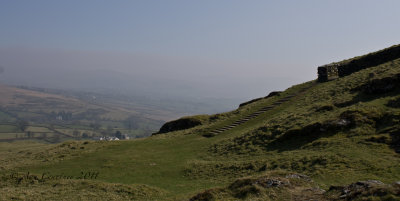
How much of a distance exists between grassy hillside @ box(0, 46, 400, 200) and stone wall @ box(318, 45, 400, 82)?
292 inches

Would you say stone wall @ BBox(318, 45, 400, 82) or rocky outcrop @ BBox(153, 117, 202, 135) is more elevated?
stone wall @ BBox(318, 45, 400, 82)

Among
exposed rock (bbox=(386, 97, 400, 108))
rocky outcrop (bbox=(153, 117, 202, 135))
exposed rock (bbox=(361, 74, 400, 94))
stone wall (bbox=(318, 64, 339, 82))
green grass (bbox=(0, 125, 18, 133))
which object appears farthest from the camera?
green grass (bbox=(0, 125, 18, 133))

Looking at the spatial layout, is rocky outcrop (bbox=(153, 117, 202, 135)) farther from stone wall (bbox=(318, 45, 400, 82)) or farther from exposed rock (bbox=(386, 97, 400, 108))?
exposed rock (bbox=(386, 97, 400, 108))

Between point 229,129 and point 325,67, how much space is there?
822 inches

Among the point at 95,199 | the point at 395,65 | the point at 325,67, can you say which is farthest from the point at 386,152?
the point at 325,67

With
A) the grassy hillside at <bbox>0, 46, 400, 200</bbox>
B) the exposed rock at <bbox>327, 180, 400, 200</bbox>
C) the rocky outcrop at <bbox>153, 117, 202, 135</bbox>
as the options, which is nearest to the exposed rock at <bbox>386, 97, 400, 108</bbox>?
the grassy hillside at <bbox>0, 46, 400, 200</bbox>

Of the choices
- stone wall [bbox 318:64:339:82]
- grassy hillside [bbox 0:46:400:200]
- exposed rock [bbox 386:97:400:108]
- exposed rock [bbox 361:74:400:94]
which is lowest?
grassy hillside [bbox 0:46:400:200]

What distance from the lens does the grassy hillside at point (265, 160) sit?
15.5 metres

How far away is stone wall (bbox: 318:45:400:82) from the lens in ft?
147

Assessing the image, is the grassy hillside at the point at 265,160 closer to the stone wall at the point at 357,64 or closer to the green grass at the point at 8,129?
the stone wall at the point at 357,64

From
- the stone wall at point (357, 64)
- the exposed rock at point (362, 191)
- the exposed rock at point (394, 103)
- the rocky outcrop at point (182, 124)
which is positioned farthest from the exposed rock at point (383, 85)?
the rocky outcrop at point (182, 124)

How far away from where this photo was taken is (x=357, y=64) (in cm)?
4747

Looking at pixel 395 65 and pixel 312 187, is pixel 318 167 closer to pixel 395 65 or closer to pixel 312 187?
pixel 312 187

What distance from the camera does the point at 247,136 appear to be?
1210 inches
